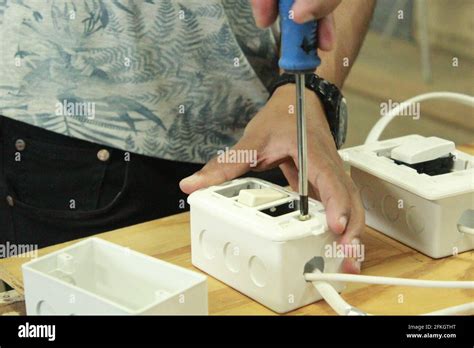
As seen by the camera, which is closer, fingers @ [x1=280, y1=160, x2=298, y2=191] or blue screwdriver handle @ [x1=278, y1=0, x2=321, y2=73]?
blue screwdriver handle @ [x1=278, y1=0, x2=321, y2=73]

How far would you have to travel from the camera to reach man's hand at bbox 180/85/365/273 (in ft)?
2.80

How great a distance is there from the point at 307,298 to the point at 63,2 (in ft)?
1.62

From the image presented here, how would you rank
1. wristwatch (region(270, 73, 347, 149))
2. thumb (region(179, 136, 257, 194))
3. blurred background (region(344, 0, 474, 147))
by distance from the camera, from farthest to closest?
blurred background (region(344, 0, 474, 147))
wristwatch (region(270, 73, 347, 149))
thumb (region(179, 136, 257, 194))

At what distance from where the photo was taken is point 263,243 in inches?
31.2

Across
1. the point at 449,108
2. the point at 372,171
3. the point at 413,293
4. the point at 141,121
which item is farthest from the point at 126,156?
the point at 449,108

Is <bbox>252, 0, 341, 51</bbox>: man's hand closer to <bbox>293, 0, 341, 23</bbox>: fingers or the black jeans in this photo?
<bbox>293, 0, 341, 23</bbox>: fingers

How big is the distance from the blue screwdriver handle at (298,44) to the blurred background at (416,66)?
89.0 inches

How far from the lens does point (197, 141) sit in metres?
1.17

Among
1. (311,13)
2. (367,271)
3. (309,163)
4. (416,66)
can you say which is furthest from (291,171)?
(416,66)

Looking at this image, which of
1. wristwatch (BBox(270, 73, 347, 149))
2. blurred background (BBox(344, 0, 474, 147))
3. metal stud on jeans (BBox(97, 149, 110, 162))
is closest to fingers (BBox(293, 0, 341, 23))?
wristwatch (BBox(270, 73, 347, 149))

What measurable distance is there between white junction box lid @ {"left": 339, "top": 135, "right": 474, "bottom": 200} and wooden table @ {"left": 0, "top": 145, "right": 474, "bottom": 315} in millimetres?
72

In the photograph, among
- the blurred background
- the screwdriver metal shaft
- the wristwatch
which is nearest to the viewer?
the screwdriver metal shaft

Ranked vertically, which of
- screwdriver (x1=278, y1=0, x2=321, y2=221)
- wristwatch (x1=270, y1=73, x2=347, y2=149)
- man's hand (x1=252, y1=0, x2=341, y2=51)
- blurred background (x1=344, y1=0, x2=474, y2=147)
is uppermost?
man's hand (x1=252, y1=0, x2=341, y2=51)

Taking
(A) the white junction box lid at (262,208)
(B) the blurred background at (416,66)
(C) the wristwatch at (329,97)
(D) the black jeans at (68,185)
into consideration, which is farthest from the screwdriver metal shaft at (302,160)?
(B) the blurred background at (416,66)
